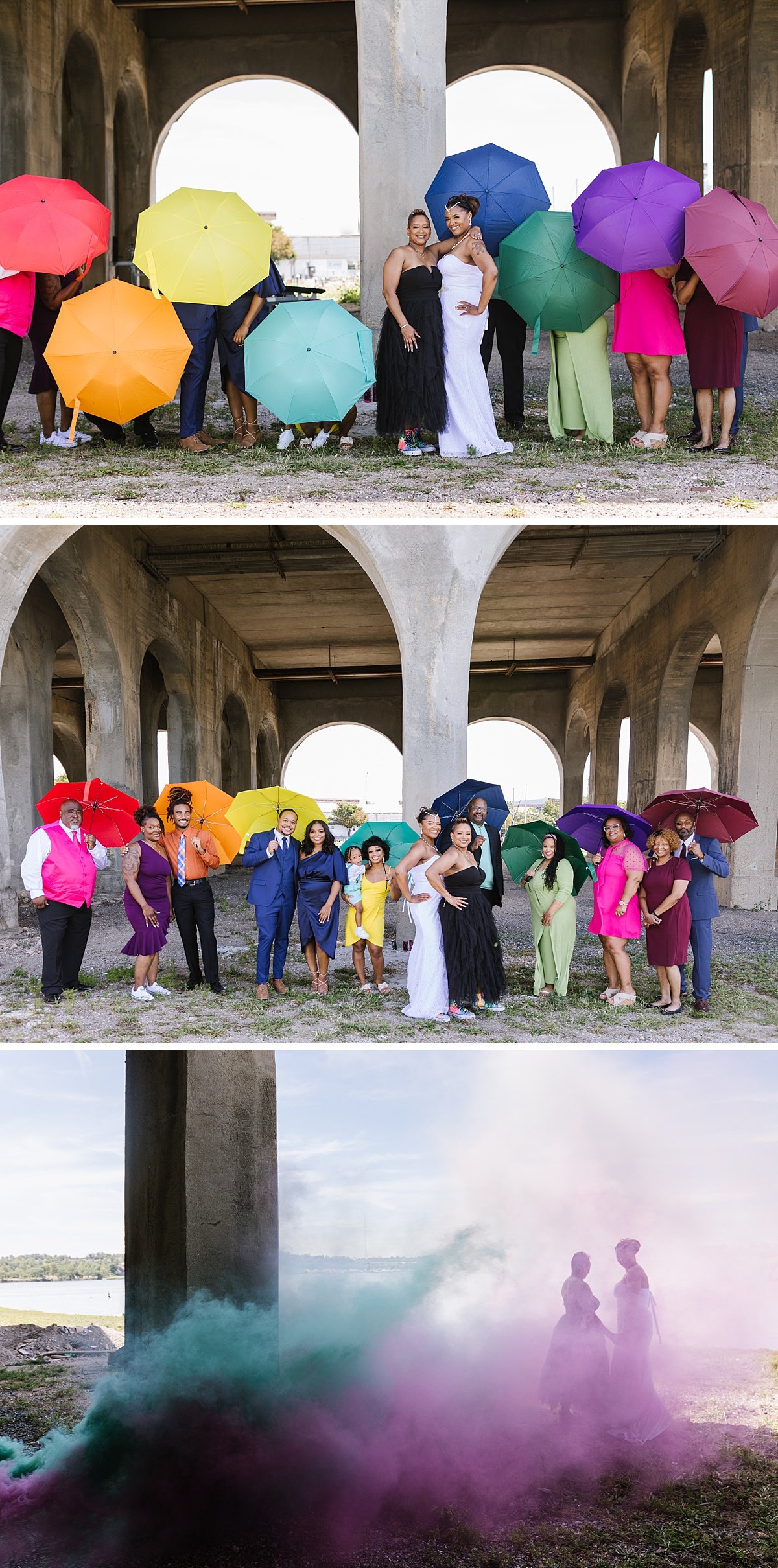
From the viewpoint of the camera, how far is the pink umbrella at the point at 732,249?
27.4 feet

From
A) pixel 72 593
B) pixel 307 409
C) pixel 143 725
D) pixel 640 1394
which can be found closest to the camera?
pixel 307 409

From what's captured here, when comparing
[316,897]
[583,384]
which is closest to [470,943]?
[316,897]

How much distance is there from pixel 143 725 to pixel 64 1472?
12113 millimetres

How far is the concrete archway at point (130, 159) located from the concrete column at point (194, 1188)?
480 inches

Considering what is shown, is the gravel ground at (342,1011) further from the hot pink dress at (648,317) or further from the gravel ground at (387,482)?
the hot pink dress at (648,317)

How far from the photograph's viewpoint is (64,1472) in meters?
13.2

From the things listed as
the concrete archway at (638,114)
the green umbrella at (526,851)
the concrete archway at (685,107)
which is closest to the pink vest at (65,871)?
the green umbrella at (526,851)

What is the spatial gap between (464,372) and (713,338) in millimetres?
1708

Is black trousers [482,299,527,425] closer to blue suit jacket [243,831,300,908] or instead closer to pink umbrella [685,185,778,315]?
pink umbrella [685,185,778,315]

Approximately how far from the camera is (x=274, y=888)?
8.66 metres

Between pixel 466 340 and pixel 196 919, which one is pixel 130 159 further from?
pixel 196 919

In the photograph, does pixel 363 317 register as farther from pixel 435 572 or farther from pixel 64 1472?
pixel 64 1472

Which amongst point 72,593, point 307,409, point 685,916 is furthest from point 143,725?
point 685,916

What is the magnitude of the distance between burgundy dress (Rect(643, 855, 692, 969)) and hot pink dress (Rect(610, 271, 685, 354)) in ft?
11.5
